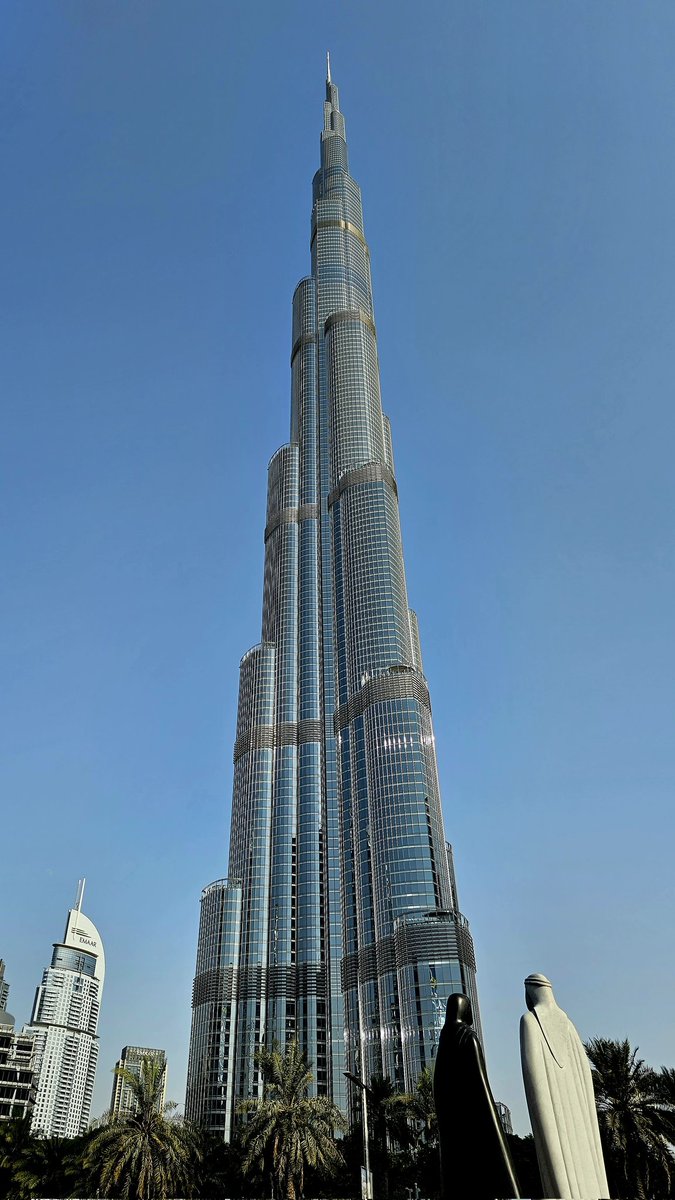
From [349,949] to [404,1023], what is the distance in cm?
2562

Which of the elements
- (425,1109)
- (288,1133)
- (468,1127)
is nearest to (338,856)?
(425,1109)

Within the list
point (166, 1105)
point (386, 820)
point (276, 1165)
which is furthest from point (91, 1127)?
point (386, 820)

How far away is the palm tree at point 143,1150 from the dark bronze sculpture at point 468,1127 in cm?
3946

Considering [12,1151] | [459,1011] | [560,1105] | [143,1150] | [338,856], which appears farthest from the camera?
[338,856]

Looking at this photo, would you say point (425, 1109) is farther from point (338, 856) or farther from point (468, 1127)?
point (338, 856)

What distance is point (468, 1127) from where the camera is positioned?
14055mm

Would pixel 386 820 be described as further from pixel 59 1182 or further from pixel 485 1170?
pixel 485 1170

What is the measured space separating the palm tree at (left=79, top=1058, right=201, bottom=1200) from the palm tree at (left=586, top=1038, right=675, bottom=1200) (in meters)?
23.2

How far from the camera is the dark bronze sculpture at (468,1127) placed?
1357 centimetres

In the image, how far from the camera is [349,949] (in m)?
153

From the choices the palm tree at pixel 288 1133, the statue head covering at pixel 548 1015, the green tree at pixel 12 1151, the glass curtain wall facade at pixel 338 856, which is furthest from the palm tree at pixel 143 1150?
the glass curtain wall facade at pixel 338 856

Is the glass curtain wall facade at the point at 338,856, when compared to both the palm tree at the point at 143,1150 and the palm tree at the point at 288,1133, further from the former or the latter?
the palm tree at the point at 143,1150

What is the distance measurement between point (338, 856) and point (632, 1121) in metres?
130

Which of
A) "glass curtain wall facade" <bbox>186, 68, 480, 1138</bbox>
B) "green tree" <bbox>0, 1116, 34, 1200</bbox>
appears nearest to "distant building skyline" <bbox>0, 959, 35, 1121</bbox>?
"glass curtain wall facade" <bbox>186, 68, 480, 1138</bbox>
